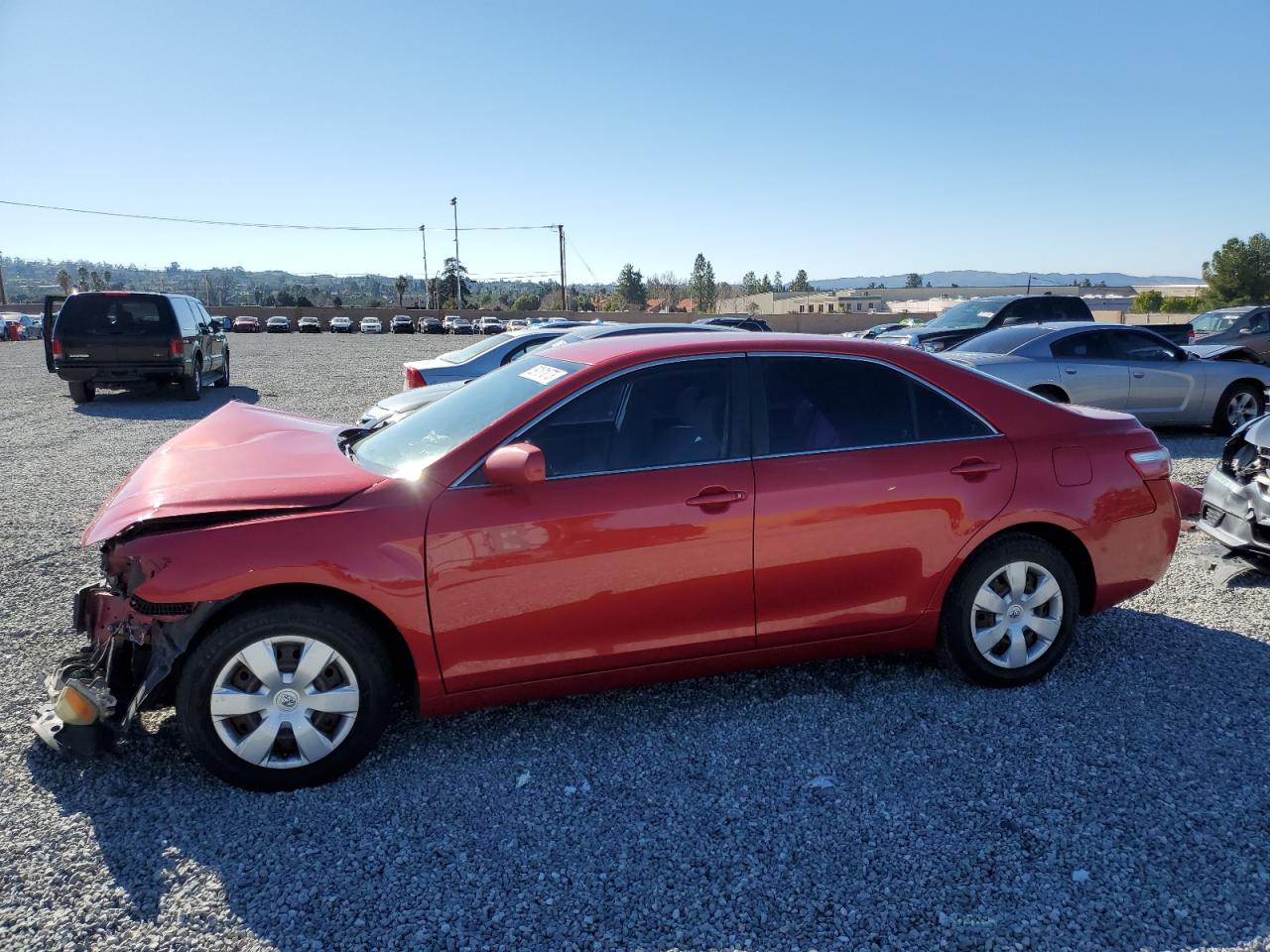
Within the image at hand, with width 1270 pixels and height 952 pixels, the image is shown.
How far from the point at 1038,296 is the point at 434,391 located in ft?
38.7

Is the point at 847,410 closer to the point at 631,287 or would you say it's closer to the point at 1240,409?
the point at 1240,409

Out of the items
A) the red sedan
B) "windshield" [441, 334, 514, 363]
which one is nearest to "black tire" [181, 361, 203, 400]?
"windshield" [441, 334, 514, 363]

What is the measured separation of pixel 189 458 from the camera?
12.8 feet

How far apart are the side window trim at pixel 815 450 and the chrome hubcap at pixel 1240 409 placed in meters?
9.03

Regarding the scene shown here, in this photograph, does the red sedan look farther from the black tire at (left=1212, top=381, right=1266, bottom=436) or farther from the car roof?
the black tire at (left=1212, top=381, right=1266, bottom=436)

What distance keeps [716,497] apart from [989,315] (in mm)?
13543

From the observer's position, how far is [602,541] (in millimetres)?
3404

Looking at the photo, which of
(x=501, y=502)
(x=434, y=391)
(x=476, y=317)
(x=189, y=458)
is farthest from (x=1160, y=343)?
(x=476, y=317)

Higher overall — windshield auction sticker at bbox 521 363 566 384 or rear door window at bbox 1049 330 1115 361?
windshield auction sticker at bbox 521 363 566 384

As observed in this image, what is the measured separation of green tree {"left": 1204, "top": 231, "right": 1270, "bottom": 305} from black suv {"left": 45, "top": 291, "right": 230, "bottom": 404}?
62.7 m

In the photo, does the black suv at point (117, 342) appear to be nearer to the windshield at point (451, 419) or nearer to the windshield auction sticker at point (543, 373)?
the windshield at point (451, 419)

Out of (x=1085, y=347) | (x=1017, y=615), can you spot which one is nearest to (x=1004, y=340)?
(x=1085, y=347)

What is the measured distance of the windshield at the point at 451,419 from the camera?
3.59 m

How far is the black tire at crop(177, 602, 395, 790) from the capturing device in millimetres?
3104
